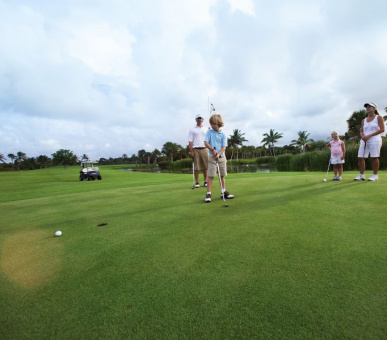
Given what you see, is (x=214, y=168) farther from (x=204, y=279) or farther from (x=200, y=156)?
(x=204, y=279)

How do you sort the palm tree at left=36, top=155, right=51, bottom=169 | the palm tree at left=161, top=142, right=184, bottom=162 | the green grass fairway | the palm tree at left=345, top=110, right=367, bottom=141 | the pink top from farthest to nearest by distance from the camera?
the palm tree at left=36, top=155, right=51, bottom=169 → the palm tree at left=161, top=142, right=184, bottom=162 → the palm tree at left=345, top=110, right=367, bottom=141 → the pink top → the green grass fairway

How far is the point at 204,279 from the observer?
1826mm

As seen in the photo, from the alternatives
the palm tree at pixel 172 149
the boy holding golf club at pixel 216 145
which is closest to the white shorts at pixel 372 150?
the boy holding golf club at pixel 216 145

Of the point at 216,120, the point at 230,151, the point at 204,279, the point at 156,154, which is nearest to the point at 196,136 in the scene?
the point at 216,120

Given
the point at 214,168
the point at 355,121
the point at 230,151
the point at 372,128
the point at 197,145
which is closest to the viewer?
the point at 214,168

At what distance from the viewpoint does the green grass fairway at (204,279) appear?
137 cm

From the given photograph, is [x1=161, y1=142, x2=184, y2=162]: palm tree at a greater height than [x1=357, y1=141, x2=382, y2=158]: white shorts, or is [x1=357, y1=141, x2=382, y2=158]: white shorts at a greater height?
[x1=161, y1=142, x2=184, y2=162]: palm tree

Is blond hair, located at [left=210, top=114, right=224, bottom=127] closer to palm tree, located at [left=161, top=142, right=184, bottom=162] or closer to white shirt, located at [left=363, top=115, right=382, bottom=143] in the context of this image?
white shirt, located at [left=363, top=115, right=382, bottom=143]

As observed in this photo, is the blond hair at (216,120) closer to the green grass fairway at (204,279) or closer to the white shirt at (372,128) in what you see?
the green grass fairway at (204,279)

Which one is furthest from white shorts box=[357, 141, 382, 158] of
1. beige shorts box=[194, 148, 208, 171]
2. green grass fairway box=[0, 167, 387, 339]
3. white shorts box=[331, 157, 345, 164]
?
beige shorts box=[194, 148, 208, 171]

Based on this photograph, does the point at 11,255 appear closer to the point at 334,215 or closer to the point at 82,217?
the point at 82,217

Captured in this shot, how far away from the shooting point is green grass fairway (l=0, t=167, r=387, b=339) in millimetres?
1369

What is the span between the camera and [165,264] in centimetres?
209

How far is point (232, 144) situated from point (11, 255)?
86402mm
